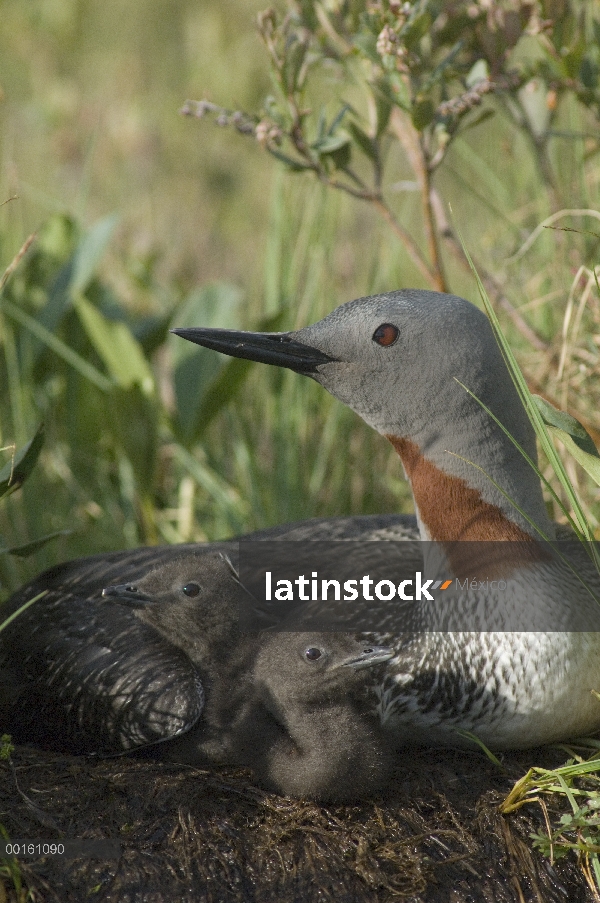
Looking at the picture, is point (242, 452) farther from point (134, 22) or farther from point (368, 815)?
point (134, 22)

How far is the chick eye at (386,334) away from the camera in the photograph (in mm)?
2664

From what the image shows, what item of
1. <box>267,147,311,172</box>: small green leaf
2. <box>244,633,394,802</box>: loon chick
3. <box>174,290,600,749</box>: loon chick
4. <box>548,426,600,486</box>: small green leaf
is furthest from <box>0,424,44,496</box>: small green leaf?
<box>548,426,600,486</box>: small green leaf

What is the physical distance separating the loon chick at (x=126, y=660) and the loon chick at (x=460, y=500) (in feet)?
1.62

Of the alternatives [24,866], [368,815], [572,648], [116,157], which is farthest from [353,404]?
[116,157]

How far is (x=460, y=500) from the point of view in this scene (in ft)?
8.98

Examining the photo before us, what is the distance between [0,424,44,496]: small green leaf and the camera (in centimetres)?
256

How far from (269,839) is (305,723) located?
284 millimetres

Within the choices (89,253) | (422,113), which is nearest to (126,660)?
(422,113)

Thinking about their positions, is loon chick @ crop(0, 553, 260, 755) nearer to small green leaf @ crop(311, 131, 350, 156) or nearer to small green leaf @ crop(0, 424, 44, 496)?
small green leaf @ crop(0, 424, 44, 496)

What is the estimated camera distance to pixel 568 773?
2.43 meters

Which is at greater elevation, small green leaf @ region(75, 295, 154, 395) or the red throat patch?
small green leaf @ region(75, 295, 154, 395)

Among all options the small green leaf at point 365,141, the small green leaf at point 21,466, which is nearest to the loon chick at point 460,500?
the small green leaf at point 21,466

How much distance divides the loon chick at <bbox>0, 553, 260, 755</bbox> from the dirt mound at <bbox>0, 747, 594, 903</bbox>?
140 mm

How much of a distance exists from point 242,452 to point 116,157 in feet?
15.1
